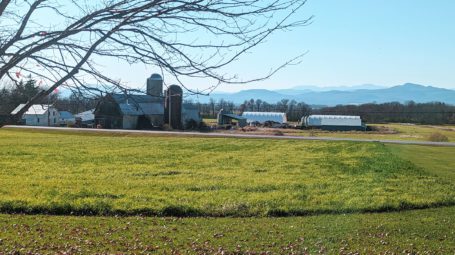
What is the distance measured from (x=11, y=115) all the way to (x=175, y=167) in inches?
759

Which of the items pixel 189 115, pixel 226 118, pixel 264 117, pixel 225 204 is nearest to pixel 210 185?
pixel 225 204

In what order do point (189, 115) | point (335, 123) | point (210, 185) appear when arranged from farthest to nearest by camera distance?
point (335, 123), point (189, 115), point (210, 185)

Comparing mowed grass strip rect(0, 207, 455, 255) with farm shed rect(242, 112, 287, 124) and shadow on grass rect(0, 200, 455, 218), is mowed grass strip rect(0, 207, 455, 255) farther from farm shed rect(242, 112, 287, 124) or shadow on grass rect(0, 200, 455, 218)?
farm shed rect(242, 112, 287, 124)

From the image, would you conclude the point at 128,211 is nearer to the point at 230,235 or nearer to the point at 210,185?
the point at 230,235

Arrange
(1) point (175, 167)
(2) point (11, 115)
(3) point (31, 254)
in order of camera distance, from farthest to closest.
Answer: (1) point (175, 167) < (3) point (31, 254) < (2) point (11, 115)

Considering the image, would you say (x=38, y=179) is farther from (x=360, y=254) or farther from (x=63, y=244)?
(x=360, y=254)

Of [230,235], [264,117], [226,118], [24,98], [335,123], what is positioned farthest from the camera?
[264,117]

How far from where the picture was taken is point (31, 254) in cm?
893

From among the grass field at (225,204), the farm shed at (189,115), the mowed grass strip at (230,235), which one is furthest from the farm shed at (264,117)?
the mowed grass strip at (230,235)

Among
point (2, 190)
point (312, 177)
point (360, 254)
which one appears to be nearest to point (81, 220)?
point (2, 190)

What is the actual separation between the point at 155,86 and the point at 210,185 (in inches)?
491

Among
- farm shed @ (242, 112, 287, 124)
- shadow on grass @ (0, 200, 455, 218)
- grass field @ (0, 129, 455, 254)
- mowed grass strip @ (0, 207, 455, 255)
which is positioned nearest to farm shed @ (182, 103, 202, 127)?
farm shed @ (242, 112, 287, 124)

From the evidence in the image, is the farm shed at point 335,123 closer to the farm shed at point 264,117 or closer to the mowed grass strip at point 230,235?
the farm shed at point 264,117

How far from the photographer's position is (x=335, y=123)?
104 m
